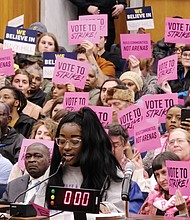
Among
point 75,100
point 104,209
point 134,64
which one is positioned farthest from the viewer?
point 134,64

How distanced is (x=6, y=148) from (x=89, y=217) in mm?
4298

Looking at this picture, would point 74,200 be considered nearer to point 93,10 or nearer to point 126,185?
point 126,185

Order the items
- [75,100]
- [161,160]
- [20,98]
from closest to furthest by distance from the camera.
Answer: [161,160] < [75,100] < [20,98]

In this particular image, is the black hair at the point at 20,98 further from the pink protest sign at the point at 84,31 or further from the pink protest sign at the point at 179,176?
the pink protest sign at the point at 179,176

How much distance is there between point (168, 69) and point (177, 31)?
41.0 inches

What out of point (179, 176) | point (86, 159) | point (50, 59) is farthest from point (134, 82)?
point (86, 159)

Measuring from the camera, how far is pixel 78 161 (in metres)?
6.65

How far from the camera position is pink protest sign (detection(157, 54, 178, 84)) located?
11.5 meters

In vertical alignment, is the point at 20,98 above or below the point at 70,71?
below

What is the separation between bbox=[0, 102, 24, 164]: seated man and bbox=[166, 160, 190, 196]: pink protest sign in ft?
7.91

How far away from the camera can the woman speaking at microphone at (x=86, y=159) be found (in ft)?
21.6

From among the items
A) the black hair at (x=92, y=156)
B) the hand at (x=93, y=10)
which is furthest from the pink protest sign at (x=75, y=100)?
the hand at (x=93, y=10)

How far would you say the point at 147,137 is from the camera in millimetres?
9375

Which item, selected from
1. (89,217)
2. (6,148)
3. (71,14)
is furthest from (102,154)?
(71,14)
